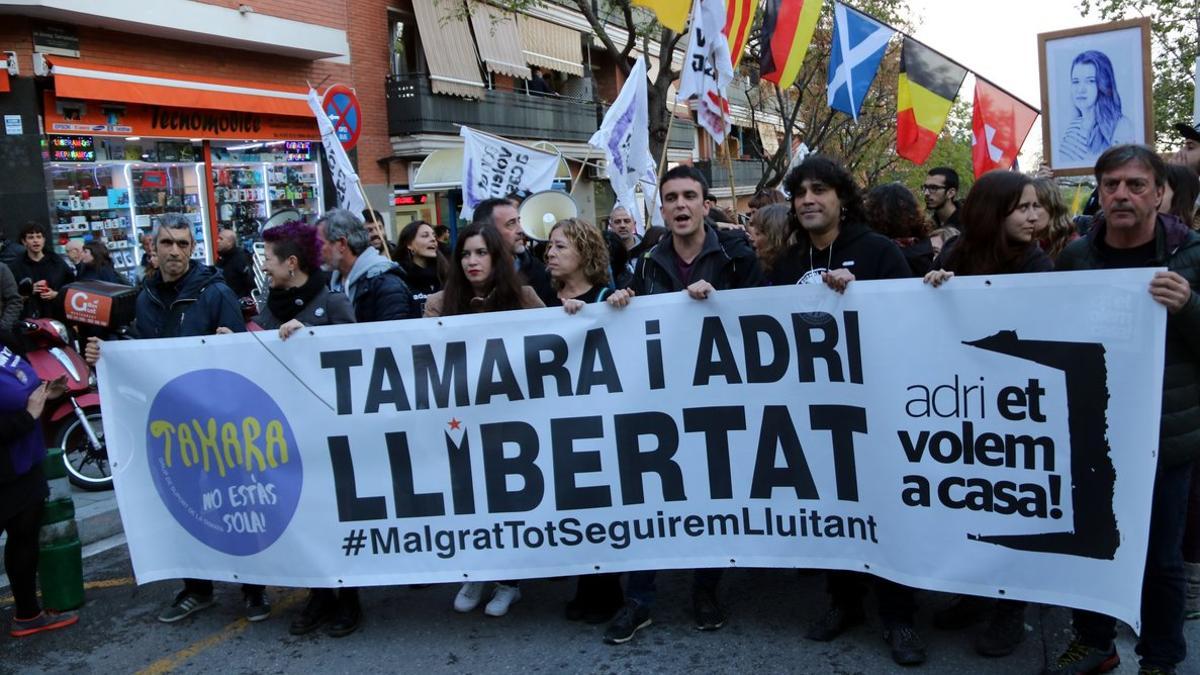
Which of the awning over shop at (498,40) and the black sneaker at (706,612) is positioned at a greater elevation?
the awning over shop at (498,40)

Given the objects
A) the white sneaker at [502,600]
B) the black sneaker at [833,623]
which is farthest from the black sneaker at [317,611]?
the black sneaker at [833,623]

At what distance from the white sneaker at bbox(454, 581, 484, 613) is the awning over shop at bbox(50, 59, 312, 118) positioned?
37.4ft

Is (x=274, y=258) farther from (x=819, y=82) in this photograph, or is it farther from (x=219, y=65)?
(x=819, y=82)

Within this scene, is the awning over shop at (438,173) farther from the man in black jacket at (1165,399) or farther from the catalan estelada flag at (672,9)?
the man in black jacket at (1165,399)

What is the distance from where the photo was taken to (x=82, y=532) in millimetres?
6488

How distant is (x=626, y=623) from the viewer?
4.52 meters

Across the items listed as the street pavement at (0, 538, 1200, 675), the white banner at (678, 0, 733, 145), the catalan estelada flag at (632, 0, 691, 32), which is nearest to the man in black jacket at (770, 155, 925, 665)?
the street pavement at (0, 538, 1200, 675)

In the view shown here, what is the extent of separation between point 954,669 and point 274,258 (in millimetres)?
3427

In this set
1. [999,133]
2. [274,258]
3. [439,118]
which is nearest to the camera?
[274,258]

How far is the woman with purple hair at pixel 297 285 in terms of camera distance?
16.7ft

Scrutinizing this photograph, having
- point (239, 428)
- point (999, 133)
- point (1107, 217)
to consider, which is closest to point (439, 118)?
point (999, 133)

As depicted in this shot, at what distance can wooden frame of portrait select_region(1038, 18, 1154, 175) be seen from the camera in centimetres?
689

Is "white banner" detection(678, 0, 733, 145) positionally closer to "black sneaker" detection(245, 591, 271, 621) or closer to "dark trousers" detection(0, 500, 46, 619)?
"black sneaker" detection(245, 591, 271, 621)

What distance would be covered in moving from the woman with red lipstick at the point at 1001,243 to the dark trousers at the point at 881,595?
0.30 meters
